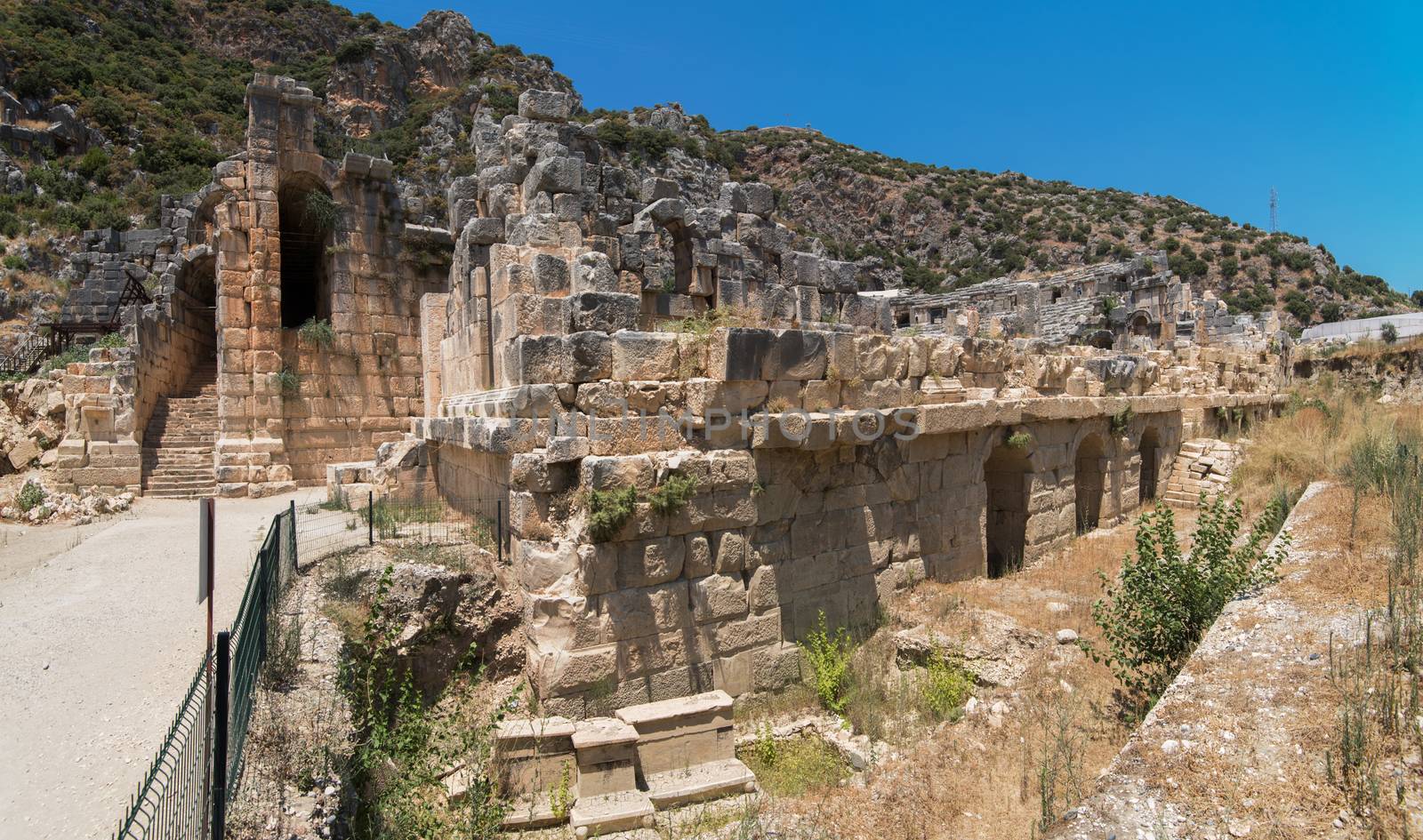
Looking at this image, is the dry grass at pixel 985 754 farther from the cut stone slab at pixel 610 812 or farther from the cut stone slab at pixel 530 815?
the cut stone slab at pixel 530 815

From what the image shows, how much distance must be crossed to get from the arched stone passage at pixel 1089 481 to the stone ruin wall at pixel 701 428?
609 millimetres

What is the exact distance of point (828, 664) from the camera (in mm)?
6293

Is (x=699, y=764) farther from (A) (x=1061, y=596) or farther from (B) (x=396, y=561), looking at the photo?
(A) (x=1061, y=596)

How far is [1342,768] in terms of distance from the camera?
341 centimetres

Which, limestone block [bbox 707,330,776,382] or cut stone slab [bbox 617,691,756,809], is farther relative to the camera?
limestone block [bbox 707,330,776,382]

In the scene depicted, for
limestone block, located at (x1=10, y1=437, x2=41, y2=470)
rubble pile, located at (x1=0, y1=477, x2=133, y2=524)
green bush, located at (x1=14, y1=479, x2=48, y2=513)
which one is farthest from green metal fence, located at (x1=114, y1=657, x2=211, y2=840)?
limestone block, located at (x1=10, y1=437, x2=41, y2=470)

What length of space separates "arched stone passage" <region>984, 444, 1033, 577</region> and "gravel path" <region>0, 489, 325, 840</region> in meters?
8.28

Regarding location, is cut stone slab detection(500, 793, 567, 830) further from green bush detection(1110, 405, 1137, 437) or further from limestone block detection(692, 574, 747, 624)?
green bush detection(1110, 405, 1137, 437)

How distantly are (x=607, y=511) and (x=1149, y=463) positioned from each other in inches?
437

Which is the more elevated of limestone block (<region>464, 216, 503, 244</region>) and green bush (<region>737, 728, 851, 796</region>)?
limestone block (<region>464, 216, 503, 244</region>)

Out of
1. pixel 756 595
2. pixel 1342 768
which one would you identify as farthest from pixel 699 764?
pixel 1342 768

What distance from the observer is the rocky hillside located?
29.5 metres

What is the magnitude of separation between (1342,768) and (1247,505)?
819 cm

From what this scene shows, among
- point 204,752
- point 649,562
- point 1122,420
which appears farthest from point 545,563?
point 1122,420
